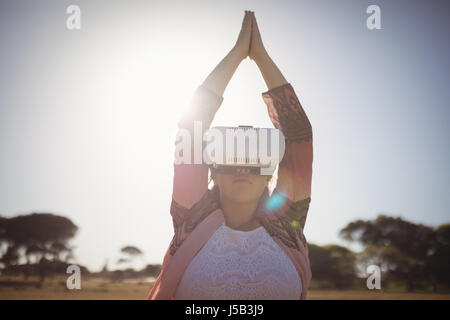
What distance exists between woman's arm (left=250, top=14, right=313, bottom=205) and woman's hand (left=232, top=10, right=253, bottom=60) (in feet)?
0.14

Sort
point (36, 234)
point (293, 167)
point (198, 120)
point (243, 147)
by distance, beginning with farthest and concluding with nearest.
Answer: point (36, 234) → point (293, 167) → point (198, 120) → point (243, 147)

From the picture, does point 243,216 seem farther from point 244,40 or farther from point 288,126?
point 244,40

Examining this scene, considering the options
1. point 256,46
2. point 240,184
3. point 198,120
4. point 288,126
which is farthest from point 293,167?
point 256,46

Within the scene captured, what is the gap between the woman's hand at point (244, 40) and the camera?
11.0ft

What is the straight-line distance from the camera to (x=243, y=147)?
9.35ft

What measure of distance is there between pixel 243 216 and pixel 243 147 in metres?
0.56

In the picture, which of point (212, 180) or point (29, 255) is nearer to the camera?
point (212, 180)

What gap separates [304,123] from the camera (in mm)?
3295

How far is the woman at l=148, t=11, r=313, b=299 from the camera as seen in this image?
2867mm

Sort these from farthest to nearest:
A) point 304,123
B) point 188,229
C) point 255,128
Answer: point 304,123
point 188,229
point 255,128
